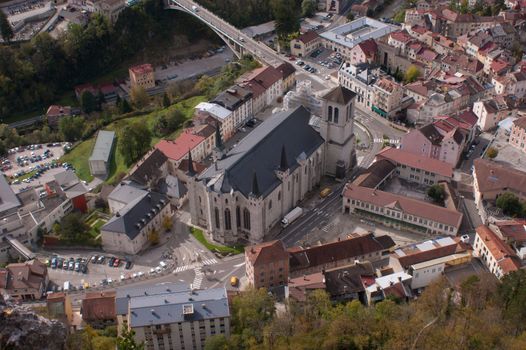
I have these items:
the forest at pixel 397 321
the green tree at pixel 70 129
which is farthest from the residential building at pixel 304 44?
the forest at pixel 397 321

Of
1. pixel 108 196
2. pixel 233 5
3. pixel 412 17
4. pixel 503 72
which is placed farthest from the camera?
pixel 233 5

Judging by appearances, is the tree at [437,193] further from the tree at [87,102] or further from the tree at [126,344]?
the tree at [87,102]

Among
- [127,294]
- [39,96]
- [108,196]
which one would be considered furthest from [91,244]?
[39,96]

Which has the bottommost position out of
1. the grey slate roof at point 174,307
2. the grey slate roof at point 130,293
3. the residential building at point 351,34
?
the residential building at point 351,34

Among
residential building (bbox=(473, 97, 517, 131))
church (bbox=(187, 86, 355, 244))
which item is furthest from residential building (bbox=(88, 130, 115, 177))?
residential building (bbox=(473, 97, 517, 131))

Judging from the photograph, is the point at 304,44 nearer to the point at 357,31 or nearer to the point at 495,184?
the point at 357,31

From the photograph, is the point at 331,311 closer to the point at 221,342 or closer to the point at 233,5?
the point at 221,342

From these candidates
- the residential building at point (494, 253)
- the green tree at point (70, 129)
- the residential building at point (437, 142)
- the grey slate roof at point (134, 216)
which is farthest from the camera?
the green tree at point (70, 129)

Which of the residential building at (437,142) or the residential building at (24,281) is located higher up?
the residential building at (437,142)

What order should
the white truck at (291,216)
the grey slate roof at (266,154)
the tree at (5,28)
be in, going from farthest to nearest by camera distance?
the tree at (5,28) → the white truck at (291,216) → the grey slate roof at (266,154)
